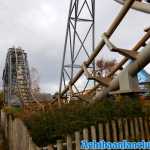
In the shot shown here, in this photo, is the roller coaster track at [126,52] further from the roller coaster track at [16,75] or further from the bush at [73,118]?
the roller coaster track at [16,75]

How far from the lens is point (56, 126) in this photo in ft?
20.5

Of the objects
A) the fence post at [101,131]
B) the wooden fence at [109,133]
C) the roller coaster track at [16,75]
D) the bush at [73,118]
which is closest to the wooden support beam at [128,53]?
the bush at [73,118]

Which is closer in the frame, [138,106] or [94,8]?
[138,106]

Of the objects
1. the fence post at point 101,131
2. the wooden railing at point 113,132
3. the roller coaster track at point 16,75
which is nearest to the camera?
the wooden railing at point 113,132

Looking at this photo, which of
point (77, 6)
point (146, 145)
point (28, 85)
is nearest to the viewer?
point (146, 145)

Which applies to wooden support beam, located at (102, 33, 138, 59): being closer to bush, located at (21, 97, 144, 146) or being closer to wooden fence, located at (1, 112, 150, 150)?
bush, located at (21, 97, 144, 146)

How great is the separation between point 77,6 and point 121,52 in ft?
30.9

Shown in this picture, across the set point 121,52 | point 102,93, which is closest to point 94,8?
point 102,93

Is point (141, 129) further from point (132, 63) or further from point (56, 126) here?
point (132, 63)

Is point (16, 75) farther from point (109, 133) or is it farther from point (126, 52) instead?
point (109, 133)

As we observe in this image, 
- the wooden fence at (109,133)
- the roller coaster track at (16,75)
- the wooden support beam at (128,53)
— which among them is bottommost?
the wooden fence at (109,133)

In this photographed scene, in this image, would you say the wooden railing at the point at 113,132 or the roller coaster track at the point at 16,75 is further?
the roller coaster track at the point at 16,75

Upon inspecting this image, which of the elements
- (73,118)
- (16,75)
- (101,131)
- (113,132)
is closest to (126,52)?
(73,118)

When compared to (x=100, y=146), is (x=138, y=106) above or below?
above
